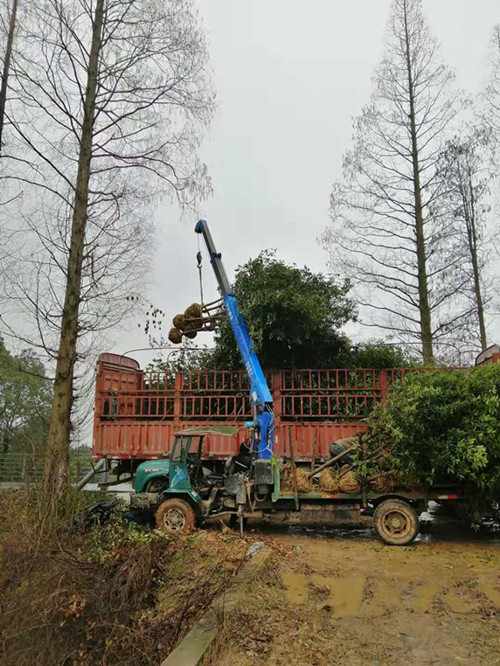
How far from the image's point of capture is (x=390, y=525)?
344 inches

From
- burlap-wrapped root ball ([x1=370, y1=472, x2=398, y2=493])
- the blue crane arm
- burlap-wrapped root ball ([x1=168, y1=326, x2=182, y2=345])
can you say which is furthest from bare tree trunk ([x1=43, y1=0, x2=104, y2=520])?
burlap-wrapped root ball ([x1=370, y1=472, x2=398, y2=493])

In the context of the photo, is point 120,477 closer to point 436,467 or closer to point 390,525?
point 390,525

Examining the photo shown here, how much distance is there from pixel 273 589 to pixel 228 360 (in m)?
7.65

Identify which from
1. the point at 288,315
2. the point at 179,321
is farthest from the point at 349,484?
the point at 179,321

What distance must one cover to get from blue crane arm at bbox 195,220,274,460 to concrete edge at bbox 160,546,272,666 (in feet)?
11.9

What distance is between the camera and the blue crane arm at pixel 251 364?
9.74 metres

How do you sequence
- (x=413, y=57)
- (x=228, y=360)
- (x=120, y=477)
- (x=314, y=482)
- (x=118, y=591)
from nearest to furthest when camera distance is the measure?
(x=118, y=591) < (x=314, y=482) < (x=120, y=477) < (x=228, y=360) < (x=413, y=57)

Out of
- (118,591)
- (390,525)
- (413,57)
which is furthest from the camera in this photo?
(413,57)

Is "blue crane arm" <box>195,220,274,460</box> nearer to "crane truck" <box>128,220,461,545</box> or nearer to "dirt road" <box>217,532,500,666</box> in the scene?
"crane truck" <box>128,220,461,545</box>

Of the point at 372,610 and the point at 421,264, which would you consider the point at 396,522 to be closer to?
the point at 372,610

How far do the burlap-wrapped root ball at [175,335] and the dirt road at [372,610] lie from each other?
5.52 meters

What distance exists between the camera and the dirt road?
13.8 feet

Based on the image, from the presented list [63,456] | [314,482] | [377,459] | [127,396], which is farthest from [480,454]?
[127,396]

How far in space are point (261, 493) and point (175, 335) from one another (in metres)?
4.59
